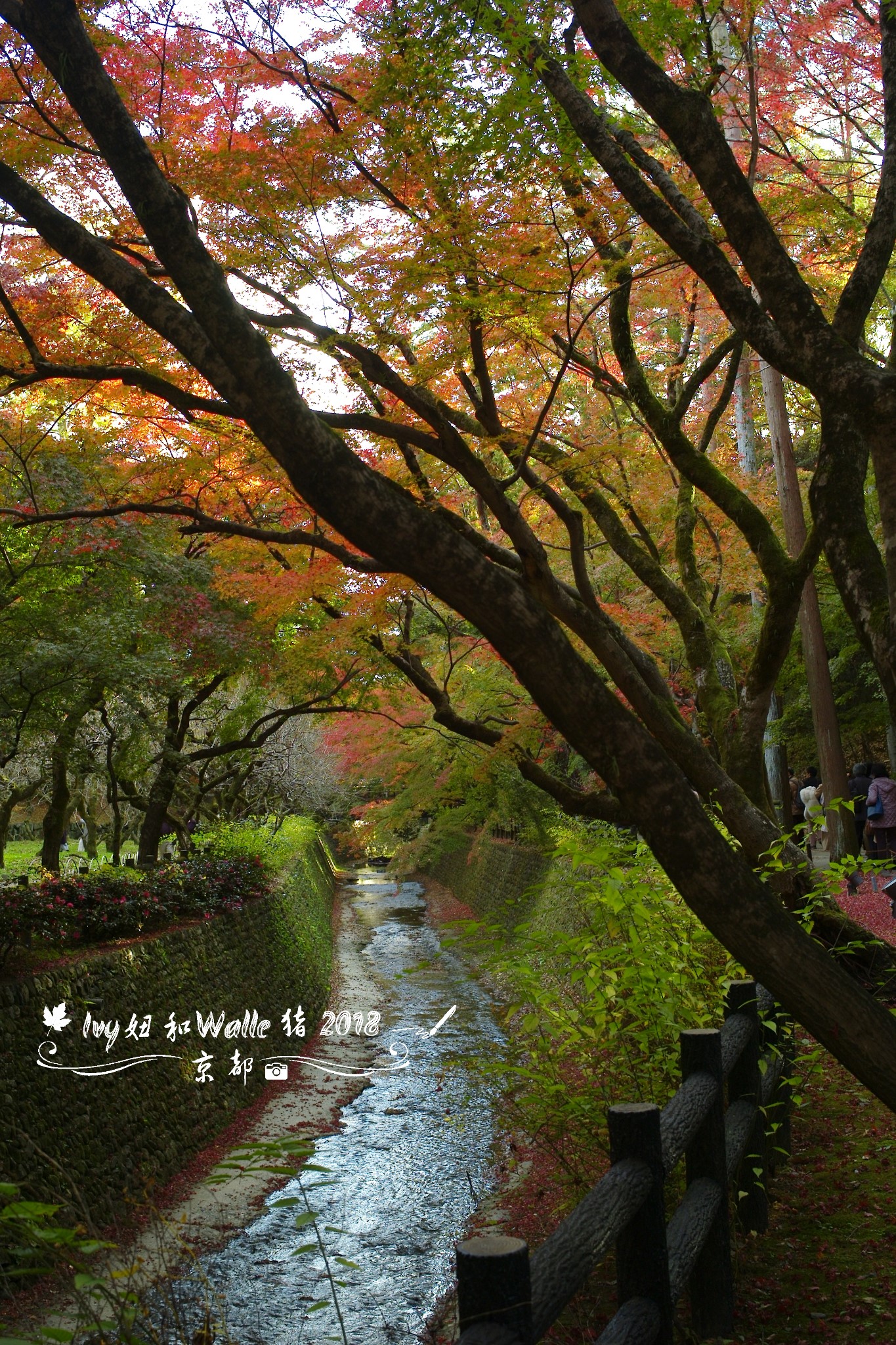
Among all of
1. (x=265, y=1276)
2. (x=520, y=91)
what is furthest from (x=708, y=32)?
(x=265, y=1276)

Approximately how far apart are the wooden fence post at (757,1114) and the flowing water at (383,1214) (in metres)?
1.15

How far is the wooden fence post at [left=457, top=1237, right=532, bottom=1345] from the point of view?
77.4 inches

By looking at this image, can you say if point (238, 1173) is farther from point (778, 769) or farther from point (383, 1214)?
point (778, 769)

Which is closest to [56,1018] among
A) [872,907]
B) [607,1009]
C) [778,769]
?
[607,1009]

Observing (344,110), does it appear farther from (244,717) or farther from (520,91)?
(244,717)

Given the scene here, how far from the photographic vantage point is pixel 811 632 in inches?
492

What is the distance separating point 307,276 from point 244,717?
12.5m

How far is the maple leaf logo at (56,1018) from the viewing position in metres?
7.00

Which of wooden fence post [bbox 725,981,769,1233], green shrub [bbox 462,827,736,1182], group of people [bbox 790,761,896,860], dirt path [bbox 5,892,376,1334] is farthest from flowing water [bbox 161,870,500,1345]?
group of people [bbox 790,761,896,860]

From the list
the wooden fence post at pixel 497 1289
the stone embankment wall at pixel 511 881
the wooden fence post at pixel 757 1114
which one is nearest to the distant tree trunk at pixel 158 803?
the stone embankment wall at pixel 511 881

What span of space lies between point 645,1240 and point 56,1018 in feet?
18.0

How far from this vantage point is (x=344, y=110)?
6930mm

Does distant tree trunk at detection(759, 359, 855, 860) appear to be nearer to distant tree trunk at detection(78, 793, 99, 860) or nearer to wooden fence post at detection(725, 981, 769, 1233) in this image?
wooden fence post at detection(725, 981, 769, 1233)

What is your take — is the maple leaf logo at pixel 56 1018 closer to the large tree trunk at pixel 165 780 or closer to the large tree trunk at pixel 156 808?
the large tree trunk at pixel 165 780
